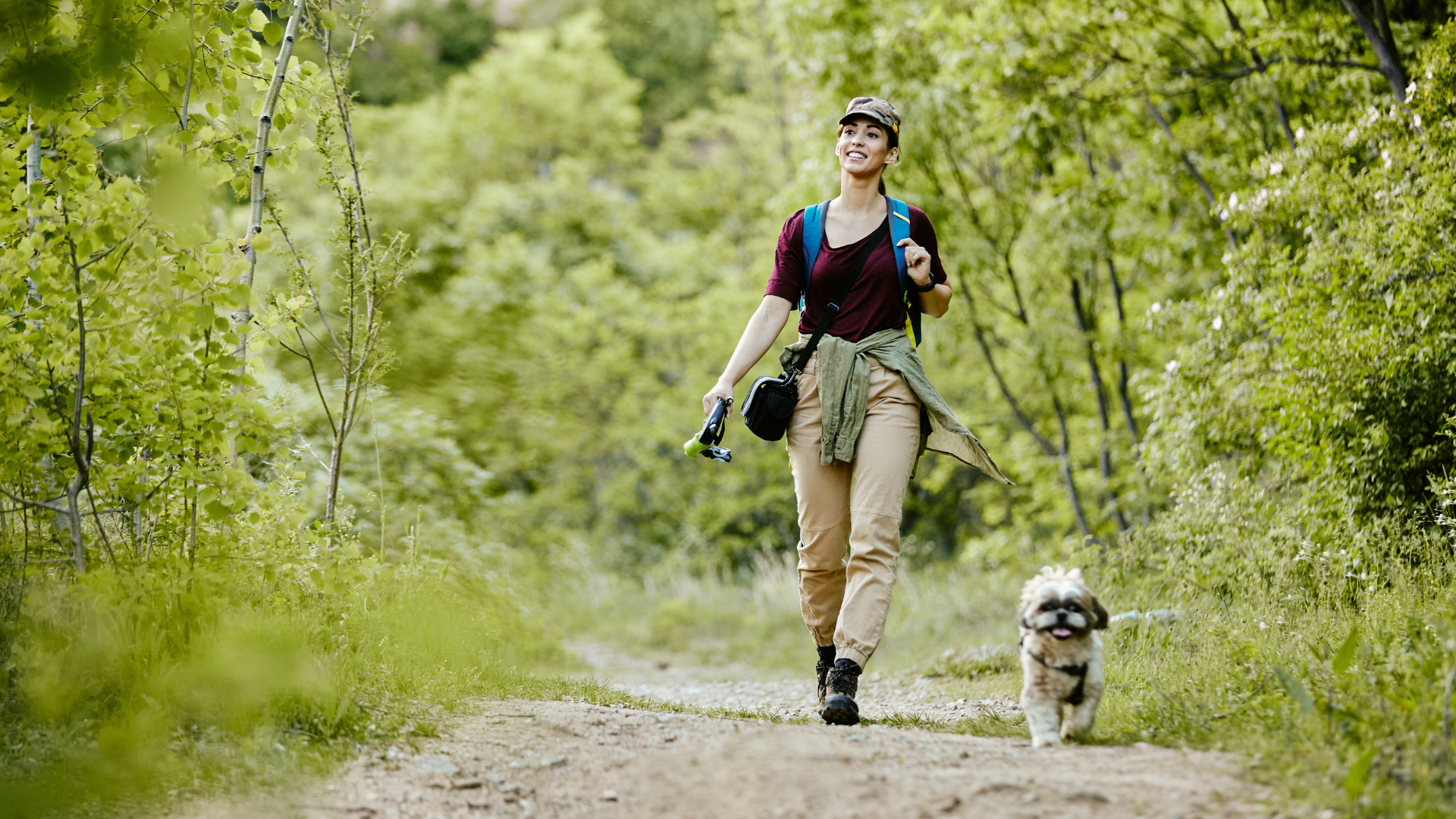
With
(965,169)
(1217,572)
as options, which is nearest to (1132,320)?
(965,169)

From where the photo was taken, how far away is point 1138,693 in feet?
12.9

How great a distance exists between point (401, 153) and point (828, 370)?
68.0ft

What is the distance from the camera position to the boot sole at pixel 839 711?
12.2ft

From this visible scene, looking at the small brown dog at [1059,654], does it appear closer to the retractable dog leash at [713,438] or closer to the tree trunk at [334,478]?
the retractable dog leash at [713,438]

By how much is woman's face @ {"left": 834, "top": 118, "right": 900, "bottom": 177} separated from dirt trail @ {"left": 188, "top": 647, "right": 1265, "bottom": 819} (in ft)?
6.82

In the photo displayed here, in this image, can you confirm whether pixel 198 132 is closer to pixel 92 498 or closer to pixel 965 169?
pixel 92 498

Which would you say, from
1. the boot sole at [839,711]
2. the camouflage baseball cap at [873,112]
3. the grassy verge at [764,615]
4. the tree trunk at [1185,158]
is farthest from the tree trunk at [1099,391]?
the boot sole at [839,711]

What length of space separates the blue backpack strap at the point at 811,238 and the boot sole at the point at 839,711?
1.52 m

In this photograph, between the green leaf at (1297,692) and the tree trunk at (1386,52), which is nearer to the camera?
the green leaf at (1297,692)

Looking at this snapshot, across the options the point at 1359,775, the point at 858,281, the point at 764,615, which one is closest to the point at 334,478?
the point at 858,281

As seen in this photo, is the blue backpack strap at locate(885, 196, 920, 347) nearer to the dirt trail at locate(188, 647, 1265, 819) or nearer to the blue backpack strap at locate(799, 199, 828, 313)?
the blue backpack strap at locate(799, 199, 828, 313)

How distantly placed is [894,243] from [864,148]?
1.30ft

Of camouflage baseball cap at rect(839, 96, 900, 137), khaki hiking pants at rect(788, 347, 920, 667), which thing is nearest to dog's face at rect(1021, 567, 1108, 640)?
khaki hiking pants at rect(788, 347, 920, 667)

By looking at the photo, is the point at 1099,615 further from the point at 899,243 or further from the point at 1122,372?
the point at 1122,372
